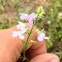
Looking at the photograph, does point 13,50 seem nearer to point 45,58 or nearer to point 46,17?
point 45,58

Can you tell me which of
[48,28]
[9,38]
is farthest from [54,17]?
[9,38]

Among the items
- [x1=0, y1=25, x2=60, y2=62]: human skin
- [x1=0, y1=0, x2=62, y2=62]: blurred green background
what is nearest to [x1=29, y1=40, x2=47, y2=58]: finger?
[x1=0, y1=25, x2=60, y2=62]: human skin

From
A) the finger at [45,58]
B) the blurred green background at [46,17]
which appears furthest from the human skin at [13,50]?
the blurred green background at [46,17]

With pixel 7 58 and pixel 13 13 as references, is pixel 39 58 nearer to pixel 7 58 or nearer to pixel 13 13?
pixel 7 58

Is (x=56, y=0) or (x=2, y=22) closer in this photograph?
(x=2, y=22)

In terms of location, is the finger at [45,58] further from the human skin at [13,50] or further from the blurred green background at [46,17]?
the blurred green background at [46,17]

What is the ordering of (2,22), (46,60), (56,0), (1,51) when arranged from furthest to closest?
(56,0) < (2,22) < (46,60) < (1,51)

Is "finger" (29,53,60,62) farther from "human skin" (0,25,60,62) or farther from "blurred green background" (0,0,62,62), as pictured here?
"blurred green background" (0,0,62,62)

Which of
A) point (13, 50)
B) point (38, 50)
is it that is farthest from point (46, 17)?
point (13, 50)

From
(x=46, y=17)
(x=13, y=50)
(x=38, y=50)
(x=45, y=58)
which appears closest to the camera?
(x=13, y=50)
